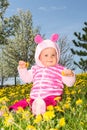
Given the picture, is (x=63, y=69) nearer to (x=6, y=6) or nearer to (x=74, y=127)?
(x=74, y=127)

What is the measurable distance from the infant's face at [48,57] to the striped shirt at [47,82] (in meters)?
0.09

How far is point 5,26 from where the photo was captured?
36.4 metres

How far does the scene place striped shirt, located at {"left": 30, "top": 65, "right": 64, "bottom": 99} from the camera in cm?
595

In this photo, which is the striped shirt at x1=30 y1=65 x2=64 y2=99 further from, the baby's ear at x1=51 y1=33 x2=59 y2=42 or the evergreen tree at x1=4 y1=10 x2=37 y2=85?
the evergreen tree at x1=4 y1=10 x2=37 y2=85

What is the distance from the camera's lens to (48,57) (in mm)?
5984

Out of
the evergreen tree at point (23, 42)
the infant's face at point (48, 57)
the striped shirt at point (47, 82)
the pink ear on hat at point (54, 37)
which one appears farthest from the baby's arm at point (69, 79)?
the evergreen tree at point (23, 42)

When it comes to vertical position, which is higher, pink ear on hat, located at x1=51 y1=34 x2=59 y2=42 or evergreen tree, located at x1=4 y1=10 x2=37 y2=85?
evergreen tree, located at x1=4 y1=10 x2=37 y2=85

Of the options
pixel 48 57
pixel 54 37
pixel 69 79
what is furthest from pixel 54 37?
pixel 69 79

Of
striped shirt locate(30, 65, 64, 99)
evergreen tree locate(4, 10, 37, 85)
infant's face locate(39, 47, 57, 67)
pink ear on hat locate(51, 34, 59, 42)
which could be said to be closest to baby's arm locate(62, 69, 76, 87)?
striped shirt locate(30, 65, 64, 99)

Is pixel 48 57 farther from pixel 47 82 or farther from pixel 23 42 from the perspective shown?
pixel 23 42

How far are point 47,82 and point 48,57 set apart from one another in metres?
0.36

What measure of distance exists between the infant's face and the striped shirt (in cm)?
9

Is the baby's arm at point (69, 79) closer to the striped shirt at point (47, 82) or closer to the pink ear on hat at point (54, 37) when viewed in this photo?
the striped shirt at point (47, 82)

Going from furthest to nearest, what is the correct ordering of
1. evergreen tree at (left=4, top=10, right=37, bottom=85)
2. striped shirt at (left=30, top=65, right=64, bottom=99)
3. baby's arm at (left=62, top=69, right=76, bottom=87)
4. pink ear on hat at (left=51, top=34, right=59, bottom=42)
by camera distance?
evergreen tree at (left=4, top=10, right=37, bottom=85), pink ear on hat at (left=51, top=34, right=59, bottom=42), striped shirt at (left=30, top=65, right=64, bottom=99), baby's arm at (left=62, top=69, right=76, bottom=87)
